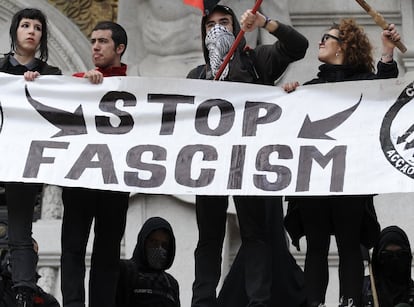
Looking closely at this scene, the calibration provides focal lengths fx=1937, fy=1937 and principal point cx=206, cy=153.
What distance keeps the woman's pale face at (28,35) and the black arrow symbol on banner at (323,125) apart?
1.78 metres

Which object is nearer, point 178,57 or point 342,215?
point 342,215

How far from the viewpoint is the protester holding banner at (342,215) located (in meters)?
12.1

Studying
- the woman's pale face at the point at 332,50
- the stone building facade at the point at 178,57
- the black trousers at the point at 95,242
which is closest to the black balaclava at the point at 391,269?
the woman's pale face at the point at 332,50

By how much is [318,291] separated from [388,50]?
1.58 metres

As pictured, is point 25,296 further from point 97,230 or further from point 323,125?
point 323,125

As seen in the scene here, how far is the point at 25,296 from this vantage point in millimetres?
11812

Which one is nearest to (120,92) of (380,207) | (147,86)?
(147,86)

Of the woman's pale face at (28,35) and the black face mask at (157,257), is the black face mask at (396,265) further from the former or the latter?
the woman's pale face at (28,35)

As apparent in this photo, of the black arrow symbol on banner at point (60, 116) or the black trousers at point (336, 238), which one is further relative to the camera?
the black arrow symbol on banner at point (60, 116)

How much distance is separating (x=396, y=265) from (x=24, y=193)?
2.60 metres

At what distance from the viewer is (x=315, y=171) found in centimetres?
Result: 1220

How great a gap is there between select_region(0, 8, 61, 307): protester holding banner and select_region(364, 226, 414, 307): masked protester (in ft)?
7.80

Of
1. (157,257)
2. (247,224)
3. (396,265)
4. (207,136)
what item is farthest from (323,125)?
(157,257)

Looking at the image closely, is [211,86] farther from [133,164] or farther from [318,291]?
[318,291]
